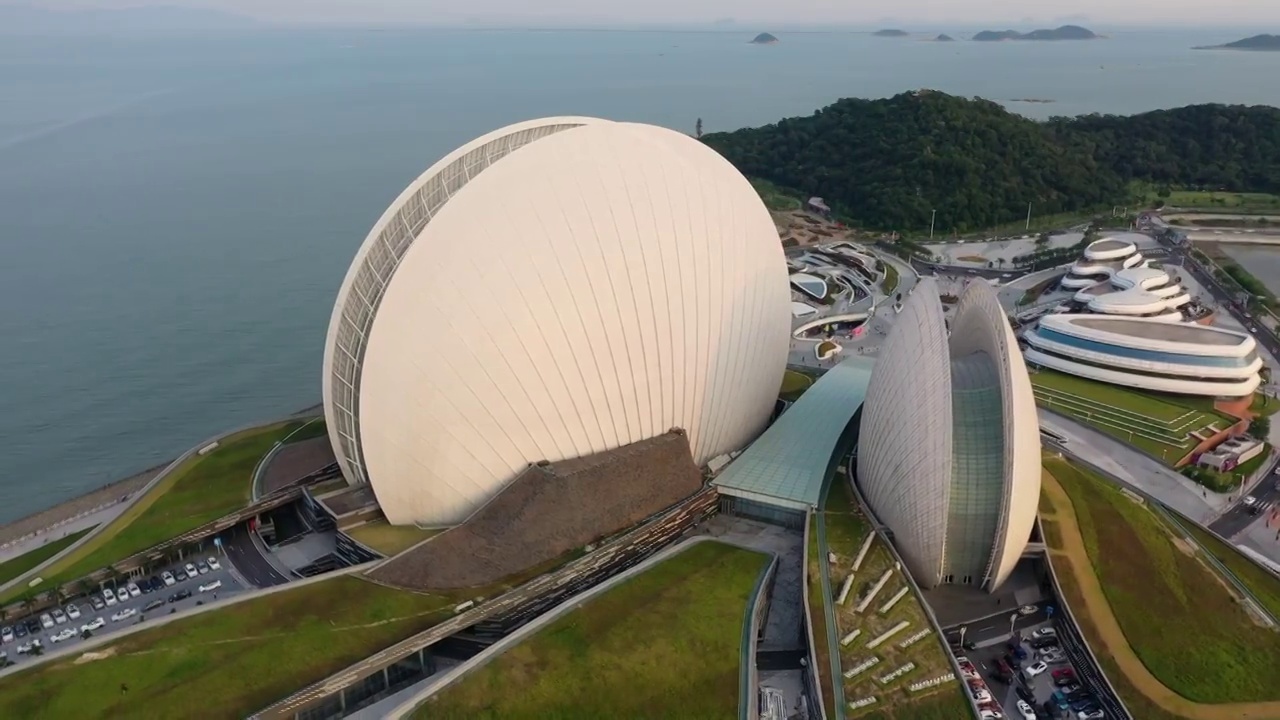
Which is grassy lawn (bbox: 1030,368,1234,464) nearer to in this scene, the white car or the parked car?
the parked car

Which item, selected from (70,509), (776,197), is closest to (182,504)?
(70,509)

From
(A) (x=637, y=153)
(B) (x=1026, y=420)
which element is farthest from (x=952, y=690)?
(A) (x=637, y=153)

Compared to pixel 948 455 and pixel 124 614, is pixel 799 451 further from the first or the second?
pixel 124 614

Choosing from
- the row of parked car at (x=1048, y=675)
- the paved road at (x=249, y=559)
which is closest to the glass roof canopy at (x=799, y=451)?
the row of parked car at (x=1048, y=675)

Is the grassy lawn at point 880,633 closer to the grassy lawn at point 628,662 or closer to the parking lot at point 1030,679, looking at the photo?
the parking lot at point 1030,679

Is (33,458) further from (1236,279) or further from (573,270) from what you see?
(1236,279)

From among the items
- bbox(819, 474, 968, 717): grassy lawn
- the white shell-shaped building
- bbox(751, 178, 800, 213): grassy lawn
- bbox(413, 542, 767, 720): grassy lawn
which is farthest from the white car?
bbox(751, 178, 800, 213): grassy lawn
